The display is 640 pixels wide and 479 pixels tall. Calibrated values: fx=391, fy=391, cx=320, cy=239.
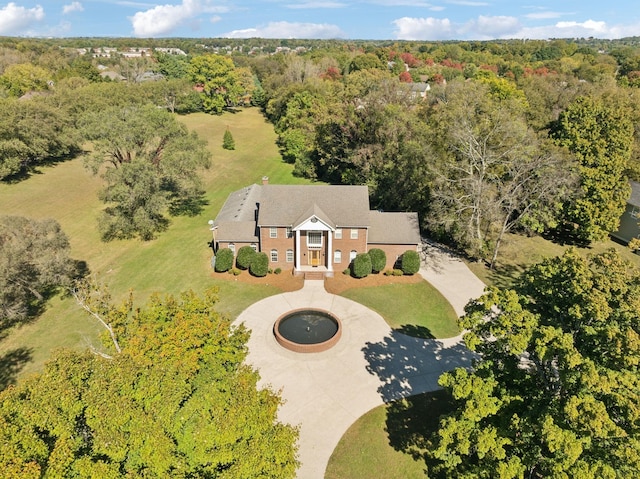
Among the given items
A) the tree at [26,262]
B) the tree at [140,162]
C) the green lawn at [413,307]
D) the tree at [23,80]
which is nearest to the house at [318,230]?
the green lawn at [413,307]

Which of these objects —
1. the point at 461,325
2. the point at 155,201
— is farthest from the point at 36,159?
the point at 461,325

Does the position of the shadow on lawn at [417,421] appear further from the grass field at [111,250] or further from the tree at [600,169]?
the tree at [600,169]

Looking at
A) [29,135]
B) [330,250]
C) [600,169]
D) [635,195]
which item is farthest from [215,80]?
[635,195]

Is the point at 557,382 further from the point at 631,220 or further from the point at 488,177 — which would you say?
the point at 631,220

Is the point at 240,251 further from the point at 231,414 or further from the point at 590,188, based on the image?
the point at 590,188

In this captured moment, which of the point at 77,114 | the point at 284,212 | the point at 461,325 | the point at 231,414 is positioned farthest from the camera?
the point at 77,114

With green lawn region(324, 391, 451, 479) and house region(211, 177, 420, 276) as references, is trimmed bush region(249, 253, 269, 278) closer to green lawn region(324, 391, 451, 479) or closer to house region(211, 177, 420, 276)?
house region(211, 177, 420, 276)
